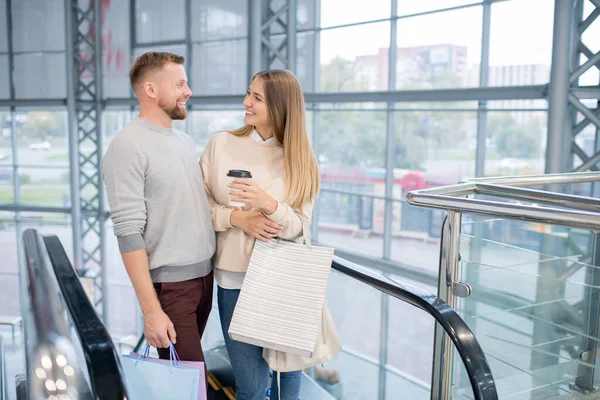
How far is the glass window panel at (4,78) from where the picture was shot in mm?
14906

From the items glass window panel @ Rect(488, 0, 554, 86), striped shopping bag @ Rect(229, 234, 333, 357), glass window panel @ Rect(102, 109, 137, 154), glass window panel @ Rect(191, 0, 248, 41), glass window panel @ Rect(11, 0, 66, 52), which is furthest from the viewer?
glass window panel @ Rect(102, 109, 137, 154)

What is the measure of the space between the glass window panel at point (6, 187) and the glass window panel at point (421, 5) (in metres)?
10.3

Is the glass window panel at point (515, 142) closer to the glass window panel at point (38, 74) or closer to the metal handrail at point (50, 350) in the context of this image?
the glass window panel at point (38, 74)

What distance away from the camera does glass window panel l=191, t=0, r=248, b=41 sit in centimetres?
1290

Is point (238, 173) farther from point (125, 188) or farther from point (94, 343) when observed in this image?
point (94, 343)

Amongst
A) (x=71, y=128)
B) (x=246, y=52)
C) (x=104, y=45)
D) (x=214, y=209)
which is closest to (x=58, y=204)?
(x=71, y=128)

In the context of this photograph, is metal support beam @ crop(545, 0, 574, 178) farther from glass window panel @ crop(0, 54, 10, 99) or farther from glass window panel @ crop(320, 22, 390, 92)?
glass window panel @ crop(0, 54, 10, 99)

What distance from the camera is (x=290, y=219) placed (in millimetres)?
2186

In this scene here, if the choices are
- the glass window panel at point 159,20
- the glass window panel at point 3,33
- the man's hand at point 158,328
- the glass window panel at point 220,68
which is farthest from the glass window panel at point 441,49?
the glass window panel at point 3,33

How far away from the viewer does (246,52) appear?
42.3 ft

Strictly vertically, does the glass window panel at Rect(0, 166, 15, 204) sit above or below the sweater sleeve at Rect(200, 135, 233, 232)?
below

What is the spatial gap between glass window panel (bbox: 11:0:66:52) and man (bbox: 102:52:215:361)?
14.0m

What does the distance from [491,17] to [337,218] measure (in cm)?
676

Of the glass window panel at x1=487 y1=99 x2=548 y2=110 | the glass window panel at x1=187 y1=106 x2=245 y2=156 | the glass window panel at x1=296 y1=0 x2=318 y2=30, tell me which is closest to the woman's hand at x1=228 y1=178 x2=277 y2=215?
the glass window panel at x1=487 y1=99 x2=548 y2=110
